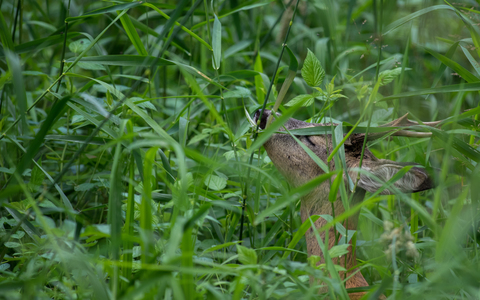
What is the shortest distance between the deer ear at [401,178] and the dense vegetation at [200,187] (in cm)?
6

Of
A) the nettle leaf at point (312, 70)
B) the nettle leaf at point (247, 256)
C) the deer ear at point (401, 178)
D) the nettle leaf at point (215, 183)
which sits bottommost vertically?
the nettle leaf at point (215, 183)

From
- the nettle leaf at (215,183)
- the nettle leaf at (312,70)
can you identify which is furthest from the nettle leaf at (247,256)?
the nettle leaf at (312,70)

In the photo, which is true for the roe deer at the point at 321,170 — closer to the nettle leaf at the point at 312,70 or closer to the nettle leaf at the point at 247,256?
the nettle leaf at the point at 312,70

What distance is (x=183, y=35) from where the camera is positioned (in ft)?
13.5

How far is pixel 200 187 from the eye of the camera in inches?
61.4

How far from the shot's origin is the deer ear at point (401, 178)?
1718 millimetres

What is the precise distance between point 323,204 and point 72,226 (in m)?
1.25

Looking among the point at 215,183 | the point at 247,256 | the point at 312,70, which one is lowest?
the point at 215,183

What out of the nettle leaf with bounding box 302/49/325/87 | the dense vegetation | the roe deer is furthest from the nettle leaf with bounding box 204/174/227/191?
the nettle leaf with bounding box 302/49/325/87

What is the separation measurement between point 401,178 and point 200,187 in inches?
36.6

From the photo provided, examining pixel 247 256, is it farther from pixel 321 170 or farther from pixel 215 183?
pixel 321 170

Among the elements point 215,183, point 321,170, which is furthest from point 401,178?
point 215,183

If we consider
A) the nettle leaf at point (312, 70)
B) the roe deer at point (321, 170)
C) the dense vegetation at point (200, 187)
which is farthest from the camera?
the roe deer at point (321, 170)

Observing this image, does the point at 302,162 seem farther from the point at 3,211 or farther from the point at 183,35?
the point at 183,35
